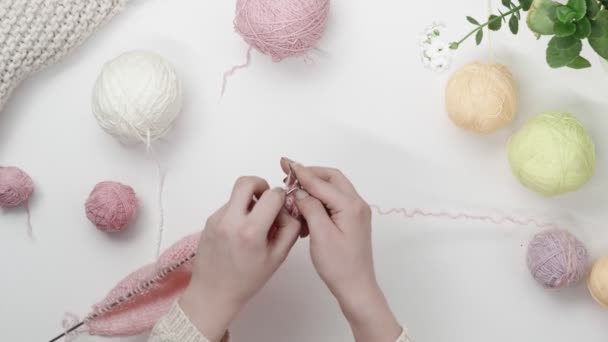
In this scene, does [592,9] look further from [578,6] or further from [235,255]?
[235,255]

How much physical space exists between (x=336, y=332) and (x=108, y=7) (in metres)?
0.62

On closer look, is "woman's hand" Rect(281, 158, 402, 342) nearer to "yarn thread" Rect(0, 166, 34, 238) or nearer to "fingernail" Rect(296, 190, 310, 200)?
"fingernail" Rect(296, 190, 310, 200)

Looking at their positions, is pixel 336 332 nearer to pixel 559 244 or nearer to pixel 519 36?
pixel 559 244

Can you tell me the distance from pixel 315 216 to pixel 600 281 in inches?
19.0

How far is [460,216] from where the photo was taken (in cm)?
119

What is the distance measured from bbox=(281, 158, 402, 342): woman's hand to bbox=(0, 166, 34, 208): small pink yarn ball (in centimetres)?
48

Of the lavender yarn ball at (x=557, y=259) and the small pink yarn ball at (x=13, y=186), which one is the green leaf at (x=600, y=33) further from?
the small pink yarn ball at (x=13, y=186)

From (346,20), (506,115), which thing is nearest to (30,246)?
(346,20)

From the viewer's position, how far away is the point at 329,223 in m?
0.91

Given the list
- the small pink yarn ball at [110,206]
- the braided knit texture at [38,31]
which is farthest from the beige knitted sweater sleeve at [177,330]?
the braided knit texture at [38,31]

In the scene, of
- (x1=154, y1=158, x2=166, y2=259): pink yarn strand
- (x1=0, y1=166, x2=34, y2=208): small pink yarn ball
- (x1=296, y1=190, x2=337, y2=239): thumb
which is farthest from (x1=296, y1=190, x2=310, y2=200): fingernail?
(x1=0, y1=166, x2=34, y2=208): small pink yarn ball

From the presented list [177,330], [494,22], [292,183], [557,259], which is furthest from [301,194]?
[557,259]

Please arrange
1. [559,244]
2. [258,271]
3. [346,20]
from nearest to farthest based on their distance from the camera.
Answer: [258,271] → [559,244] → [346,20]

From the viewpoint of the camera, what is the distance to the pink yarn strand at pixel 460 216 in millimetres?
1188
